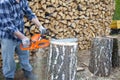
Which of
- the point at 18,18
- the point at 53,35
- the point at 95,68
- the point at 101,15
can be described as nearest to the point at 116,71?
the point at 95,68

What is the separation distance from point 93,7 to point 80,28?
569mm

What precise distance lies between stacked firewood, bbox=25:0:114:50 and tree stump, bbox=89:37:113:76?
104cm

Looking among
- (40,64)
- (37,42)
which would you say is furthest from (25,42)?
(40,64)

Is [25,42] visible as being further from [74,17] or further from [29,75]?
[74,17]

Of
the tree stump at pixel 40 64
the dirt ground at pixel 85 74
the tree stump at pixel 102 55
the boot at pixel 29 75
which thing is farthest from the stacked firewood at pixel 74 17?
the boot at pixel 29 75

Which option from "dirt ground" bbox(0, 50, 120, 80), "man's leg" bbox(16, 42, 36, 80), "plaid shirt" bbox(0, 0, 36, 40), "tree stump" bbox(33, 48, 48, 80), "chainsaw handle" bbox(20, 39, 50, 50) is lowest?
"dirt ground" bbox(0, 50, 120, 80)

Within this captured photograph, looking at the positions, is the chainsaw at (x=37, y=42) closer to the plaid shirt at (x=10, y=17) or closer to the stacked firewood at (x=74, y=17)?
the plaid shirt at (x=10, y=17)

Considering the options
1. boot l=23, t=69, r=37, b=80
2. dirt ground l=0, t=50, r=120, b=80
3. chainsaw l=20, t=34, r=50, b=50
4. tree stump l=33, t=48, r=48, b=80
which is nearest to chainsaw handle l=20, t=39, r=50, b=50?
chainsaw l=20, t=34, r=50, b=50

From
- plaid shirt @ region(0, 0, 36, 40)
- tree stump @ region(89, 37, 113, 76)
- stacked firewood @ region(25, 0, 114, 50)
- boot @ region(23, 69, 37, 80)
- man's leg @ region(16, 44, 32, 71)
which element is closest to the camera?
plaid shirt @ region(0, 0, 36, 40)

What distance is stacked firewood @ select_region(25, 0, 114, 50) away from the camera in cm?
558

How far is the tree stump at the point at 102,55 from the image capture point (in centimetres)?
507

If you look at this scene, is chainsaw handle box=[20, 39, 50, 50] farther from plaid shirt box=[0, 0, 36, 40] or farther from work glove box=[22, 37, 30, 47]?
plaid shirt box=[0, 0, 36, 40]

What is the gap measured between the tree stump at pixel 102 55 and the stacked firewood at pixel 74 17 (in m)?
1.04

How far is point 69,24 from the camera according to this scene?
6.14 m
